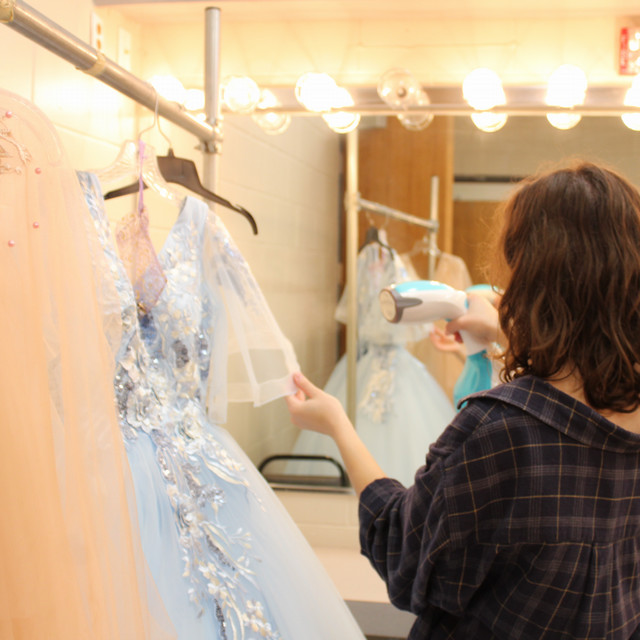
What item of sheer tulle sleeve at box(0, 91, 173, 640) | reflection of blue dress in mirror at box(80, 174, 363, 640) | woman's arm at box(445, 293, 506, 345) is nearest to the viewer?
sheer tulle sleeve at box(0, 91, 173, 640)

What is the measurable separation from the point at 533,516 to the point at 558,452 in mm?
61

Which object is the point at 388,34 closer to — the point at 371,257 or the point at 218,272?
the point at 371,257

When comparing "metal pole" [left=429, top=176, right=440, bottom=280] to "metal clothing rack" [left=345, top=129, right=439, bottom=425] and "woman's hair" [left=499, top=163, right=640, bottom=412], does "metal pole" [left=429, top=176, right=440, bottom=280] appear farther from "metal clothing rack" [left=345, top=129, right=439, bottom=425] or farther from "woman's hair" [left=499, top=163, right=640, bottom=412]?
"woman's hair" [left=499, top=163, right=640, bottom=412]

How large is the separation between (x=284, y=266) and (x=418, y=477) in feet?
3.25

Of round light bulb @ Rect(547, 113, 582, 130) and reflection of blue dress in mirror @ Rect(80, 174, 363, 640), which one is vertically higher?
round light bulb @ Rect(547, 113, 582, 130)

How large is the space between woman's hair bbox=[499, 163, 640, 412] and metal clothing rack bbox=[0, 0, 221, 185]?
0.47 metres

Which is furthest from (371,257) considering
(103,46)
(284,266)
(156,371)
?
(156,371)

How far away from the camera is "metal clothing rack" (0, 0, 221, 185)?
1.88ft

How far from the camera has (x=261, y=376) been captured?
35.9 inches

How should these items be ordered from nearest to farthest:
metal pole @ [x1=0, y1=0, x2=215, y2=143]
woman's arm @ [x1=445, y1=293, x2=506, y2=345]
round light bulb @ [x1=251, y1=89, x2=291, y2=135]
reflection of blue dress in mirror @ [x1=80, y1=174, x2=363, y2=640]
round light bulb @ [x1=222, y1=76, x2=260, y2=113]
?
metal pole @ [x1=0, y1=0, x2=215, y2=143] < reflection of blue dress in mirror @ [x1=80, y1=174, x2=363, y2=640] < woman's arm @ [x1=445, y1=293, x2=506, y2=345] < round light bulb @ [x1=222, y1=76, x2=260, y2=113] < round light bulb @ [x1=251, y1=89, x2=291, y2=135]

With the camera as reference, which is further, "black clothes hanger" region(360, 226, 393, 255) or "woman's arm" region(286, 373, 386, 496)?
"black clothes hanger" region(360, 226, 393, 255)

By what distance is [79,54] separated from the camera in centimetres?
66

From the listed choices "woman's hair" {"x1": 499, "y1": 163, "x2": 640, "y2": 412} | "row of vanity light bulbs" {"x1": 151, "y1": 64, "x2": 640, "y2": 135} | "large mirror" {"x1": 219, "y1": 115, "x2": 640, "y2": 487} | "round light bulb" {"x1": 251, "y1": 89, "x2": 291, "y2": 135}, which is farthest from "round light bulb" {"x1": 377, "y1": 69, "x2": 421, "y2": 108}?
"woman's hair" {"x1": 499, "y1": 163, "x2": 640, "y2": 412}

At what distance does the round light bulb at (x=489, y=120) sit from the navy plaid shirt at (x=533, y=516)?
96 centimetres
